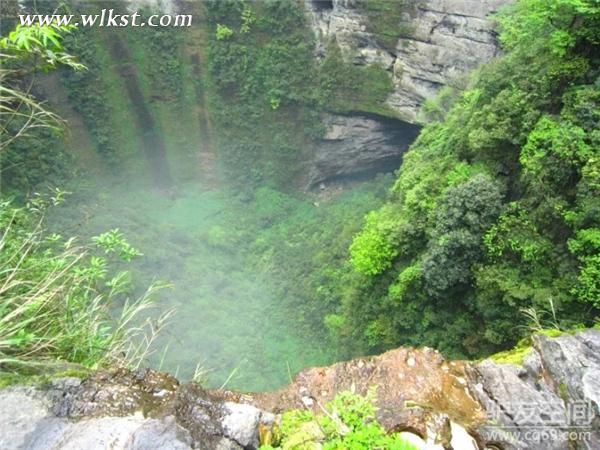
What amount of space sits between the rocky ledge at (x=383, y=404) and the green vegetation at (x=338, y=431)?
16cm

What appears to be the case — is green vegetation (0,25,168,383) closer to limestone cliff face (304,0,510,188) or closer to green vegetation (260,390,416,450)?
green vegetation (260,390,416,450)

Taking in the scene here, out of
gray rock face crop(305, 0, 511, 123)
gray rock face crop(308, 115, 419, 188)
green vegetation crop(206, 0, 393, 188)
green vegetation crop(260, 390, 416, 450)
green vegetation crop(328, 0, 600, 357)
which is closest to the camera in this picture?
green vegetation crop(260, 390, 416, 450)

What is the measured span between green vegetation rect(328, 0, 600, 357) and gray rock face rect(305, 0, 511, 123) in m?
5.12

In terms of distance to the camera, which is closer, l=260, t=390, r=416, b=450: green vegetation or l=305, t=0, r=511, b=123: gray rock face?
l=260, t=390, r=416, b=450: green vegetation

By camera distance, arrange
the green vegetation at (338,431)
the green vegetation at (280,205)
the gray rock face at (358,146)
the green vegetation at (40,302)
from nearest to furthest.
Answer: the green vegetation at (338,431) → the green vegetation at (40,302) → the green vegetation at (280,205) → the gray rock face at (358,146)

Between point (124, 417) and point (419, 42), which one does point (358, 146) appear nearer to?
point (419, 42)

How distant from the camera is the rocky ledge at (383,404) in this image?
91.1 inches

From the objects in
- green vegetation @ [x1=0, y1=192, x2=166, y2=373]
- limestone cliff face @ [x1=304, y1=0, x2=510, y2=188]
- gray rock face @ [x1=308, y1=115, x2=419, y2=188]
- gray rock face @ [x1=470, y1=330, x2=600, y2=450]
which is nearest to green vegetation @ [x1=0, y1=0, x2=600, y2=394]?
green vegetation @ [x1=0, y1=192, x2=166, y2=373]

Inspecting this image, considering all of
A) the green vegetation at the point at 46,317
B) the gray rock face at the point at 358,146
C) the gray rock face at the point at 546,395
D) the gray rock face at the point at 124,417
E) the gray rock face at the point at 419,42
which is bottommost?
the gray rock face at the point at 358,146

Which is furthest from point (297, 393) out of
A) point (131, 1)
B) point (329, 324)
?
point (131, 1)

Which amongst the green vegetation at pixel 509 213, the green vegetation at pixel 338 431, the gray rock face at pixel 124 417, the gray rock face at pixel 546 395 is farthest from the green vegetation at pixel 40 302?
the green vegetation at pixel 509 213

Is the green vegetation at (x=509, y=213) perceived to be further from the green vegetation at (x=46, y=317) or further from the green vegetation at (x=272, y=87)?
the green vegetation at (x=272, y=87)

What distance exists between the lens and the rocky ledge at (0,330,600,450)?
2.31 meters

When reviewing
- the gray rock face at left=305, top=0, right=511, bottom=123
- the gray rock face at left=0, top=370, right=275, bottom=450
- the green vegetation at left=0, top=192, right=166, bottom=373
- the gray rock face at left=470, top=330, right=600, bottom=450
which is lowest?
the gray rock face at left=470, top=330, right=600, bottom=450
